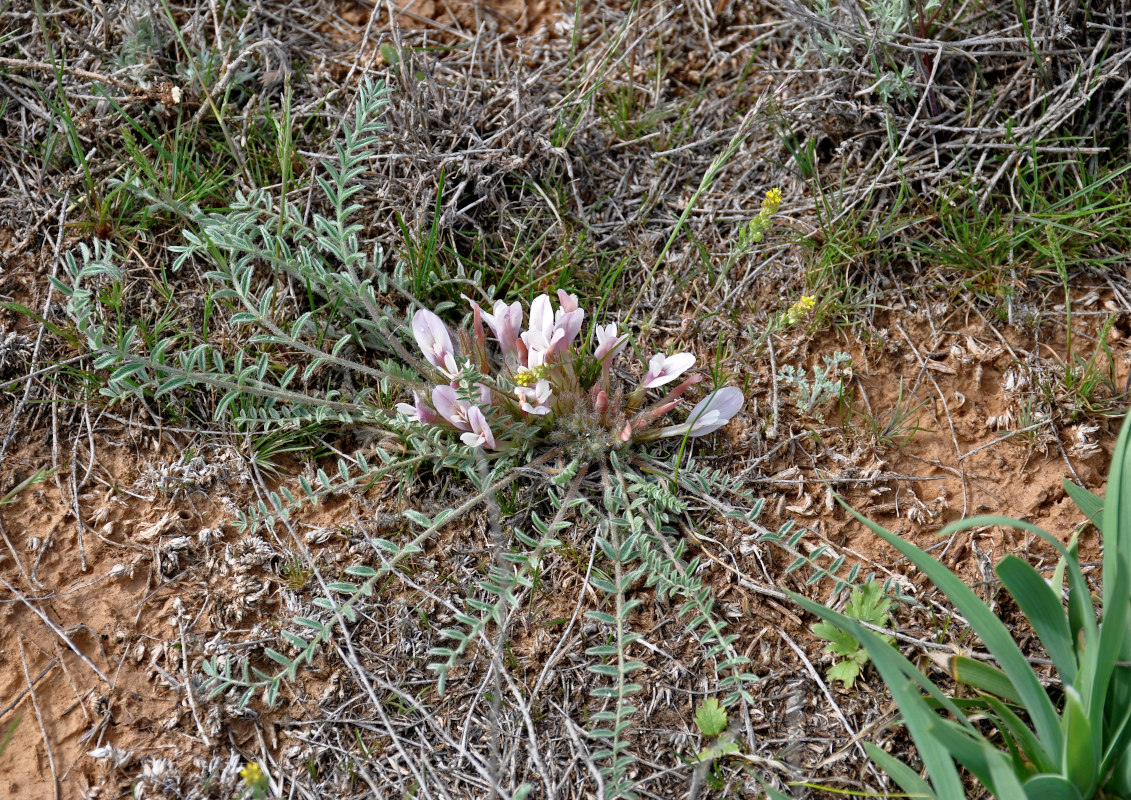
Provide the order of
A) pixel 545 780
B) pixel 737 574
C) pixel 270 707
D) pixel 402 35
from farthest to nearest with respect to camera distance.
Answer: pixel 402 35 → pixel 737 574 → pixel 270 707 → pixel 545 780

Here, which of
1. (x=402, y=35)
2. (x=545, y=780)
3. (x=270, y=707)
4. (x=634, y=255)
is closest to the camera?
(x=545, y=780)

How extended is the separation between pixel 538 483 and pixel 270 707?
97 centimetres

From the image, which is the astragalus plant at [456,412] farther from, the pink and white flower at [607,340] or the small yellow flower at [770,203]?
the small yellow flower at [770,203]

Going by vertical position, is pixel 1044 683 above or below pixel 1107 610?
below

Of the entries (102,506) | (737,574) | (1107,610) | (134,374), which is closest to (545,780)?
(737,574)

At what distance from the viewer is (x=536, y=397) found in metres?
2.35

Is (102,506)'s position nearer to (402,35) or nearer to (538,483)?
(538,483)

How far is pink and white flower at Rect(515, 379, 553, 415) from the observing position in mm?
2307

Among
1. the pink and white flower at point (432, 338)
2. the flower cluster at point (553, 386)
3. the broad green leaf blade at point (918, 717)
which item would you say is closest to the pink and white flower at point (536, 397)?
the flower cluster at point (553, 386)

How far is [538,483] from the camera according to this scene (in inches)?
98.3

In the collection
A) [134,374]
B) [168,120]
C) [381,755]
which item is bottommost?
[381,755]

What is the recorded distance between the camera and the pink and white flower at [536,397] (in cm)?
231

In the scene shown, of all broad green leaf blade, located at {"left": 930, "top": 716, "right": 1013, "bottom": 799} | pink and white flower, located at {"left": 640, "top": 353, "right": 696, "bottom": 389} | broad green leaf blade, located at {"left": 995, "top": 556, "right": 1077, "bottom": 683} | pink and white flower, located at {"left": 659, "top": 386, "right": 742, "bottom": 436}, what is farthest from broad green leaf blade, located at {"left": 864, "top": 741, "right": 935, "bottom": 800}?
pink and white flower, located at {"left": 640, "top": 353, "right": 696, "bottom": 389}

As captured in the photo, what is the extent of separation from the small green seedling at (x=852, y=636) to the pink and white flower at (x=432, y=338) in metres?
1.31
